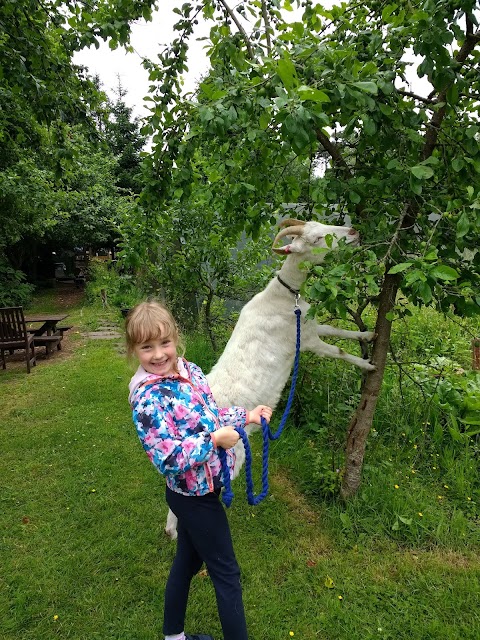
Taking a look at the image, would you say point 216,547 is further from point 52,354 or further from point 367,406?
point 52,354

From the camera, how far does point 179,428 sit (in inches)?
74.9

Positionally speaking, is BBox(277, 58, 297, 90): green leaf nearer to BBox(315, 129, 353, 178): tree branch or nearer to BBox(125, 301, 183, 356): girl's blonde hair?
BBox(125, 301, 183, 356): girl's blonde hair

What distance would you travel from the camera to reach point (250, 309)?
3660mm

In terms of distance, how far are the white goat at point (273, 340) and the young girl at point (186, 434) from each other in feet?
3.52

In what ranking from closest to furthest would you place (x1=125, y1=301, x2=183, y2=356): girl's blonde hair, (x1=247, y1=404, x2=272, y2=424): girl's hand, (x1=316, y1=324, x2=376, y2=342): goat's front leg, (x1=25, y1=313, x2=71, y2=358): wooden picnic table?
(x1=125, y1=301, x2=183, y2=356): girl's blonde hair, (x1=247, y1=404, x2=272, y2=424): girl's hand, (x1=316, y1=324, x2=376, y2=342): goat's front leg, (x1=25, y1=313, x2=71, y2=358): wooden picnic table

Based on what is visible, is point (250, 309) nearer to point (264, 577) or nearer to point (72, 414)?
point (264, 577)

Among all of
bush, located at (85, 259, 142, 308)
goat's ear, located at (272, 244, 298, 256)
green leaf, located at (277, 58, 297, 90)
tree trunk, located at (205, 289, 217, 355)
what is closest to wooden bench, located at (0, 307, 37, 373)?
bush, located at (85, 259, 142, 308)

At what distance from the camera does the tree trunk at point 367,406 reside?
11.1 ft

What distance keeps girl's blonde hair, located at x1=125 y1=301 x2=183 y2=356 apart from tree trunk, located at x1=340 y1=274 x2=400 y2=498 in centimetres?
186

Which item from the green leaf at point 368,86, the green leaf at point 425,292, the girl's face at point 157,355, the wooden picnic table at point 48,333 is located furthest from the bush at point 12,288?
the green leaf at point 425,292

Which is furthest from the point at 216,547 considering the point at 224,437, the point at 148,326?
the point at 148,326

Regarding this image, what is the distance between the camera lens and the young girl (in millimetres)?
1853

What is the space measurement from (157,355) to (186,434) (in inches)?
15.1

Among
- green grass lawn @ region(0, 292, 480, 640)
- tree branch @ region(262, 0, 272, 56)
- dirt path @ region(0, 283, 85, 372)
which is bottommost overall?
dirt path @ region(0, 283, 85, 372)
